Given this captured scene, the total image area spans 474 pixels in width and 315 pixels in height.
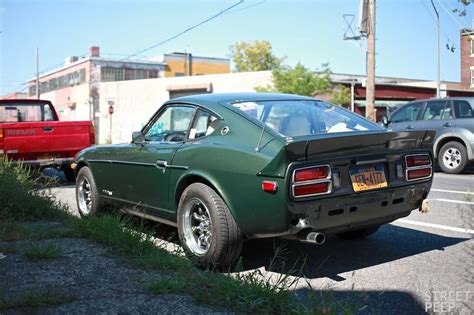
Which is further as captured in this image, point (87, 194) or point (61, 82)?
point (61, 82)

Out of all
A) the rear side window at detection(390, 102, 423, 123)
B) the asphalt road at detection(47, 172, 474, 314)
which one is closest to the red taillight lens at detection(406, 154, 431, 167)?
the asphalt road at detection(47, 172, 474, 314)

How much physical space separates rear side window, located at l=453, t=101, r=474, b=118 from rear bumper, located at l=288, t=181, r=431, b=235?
8.22 metres

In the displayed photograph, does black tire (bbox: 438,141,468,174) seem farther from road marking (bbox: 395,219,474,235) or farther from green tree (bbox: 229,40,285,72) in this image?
green tree (bbox: 229,40,285,72)

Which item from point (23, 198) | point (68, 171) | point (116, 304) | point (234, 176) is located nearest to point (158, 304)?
point (116, 304)

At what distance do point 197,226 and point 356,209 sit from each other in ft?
4.73

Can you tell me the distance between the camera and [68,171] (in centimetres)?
1171

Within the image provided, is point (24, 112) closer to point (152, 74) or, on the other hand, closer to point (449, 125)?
point (449, 125)

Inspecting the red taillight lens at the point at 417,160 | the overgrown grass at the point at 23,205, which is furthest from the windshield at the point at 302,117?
the overgrown grass at the point at 23,205

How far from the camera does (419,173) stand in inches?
185

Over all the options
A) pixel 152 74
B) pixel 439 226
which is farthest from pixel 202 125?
pixel 152 74

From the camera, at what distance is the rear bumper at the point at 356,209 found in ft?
13.0

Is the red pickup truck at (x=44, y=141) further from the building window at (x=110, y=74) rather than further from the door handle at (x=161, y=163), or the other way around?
the building window at (x=110, y=74)

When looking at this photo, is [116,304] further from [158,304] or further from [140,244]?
[140,244]

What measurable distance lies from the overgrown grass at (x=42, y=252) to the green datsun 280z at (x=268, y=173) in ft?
3.60
